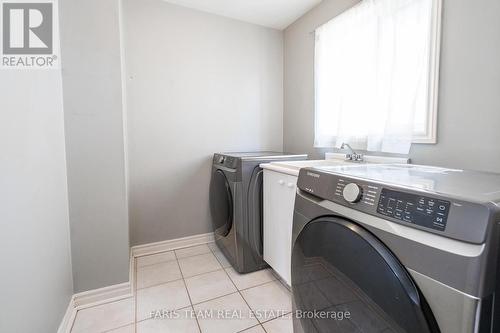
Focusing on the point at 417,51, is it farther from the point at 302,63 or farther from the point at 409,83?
the point at 302,63

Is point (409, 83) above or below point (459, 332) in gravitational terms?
above

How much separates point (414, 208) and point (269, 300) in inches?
53.6

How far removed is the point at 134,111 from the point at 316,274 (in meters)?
2.02

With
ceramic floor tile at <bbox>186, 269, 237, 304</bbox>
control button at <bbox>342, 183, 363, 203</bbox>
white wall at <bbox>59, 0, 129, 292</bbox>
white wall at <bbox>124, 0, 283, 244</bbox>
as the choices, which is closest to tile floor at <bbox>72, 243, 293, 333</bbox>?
ceramic floor tile at <bbox>186, 269, 237, 304</bbox>

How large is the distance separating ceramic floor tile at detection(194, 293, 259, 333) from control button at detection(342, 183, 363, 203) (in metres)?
1.12

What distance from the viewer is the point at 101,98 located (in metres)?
1.53

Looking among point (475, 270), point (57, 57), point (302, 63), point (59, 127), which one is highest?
point (302, 63)

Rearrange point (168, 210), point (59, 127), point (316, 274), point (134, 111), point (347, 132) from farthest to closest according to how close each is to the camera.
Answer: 1. point (168, 210)
2. point (134, 111)
3. point (347, 132)
4. point (59, 127)
5. point (316, 274)

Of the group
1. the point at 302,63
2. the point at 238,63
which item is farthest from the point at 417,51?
the point at 238,63

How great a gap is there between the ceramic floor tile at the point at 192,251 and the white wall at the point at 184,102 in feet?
0.53

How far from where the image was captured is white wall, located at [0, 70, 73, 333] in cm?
82

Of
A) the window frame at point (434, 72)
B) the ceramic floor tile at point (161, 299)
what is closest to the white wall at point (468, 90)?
the window frame at point (434, 72)

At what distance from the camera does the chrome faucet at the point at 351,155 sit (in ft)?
5.81

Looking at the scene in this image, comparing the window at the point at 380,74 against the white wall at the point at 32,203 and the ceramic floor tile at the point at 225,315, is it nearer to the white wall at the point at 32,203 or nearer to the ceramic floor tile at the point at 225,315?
the ceramic floor tile at the point at 225,315
